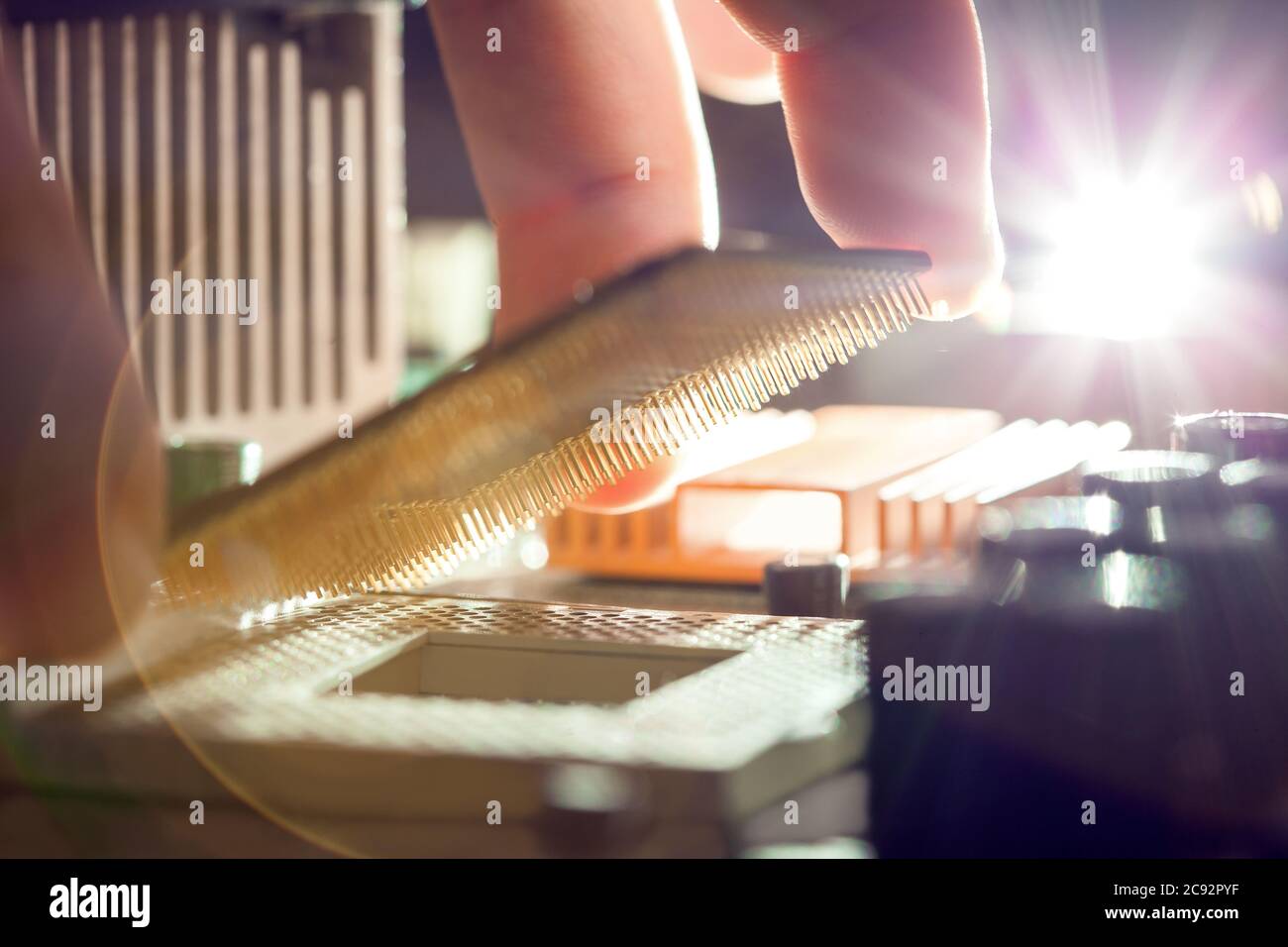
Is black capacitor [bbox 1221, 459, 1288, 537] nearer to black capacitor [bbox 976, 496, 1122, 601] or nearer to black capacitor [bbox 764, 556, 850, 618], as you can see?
black capacitor [bbox 976, 496, 1122, 601]

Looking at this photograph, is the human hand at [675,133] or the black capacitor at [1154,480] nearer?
the black capacitor at [1154,480]

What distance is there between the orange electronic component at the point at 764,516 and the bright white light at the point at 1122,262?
0.52ft

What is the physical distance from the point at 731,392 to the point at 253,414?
114cm

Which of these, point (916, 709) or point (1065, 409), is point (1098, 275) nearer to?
point (1065, 409)

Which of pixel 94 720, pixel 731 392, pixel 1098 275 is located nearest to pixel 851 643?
pixel 731 392

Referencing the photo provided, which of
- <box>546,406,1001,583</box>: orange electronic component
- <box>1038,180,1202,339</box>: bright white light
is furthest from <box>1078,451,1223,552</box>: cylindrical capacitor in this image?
<box>1038,180,1202,339</box>: bright white light

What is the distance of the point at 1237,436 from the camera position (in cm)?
53

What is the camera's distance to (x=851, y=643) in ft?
1.68

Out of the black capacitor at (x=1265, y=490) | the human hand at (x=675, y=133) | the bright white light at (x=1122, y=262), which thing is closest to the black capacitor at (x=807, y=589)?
the human hand at (x=675, y=133)

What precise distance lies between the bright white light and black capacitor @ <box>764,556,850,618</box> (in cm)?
59

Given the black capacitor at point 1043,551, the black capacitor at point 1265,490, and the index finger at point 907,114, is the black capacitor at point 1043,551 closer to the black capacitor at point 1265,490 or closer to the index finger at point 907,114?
the black capacitor at point 1265,490

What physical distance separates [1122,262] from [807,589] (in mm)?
647

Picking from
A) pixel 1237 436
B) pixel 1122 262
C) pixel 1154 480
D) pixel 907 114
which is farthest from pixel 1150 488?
pixel 1122 262

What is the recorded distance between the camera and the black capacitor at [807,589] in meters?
0.61
